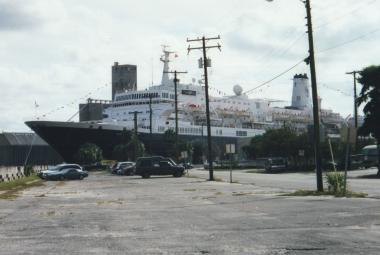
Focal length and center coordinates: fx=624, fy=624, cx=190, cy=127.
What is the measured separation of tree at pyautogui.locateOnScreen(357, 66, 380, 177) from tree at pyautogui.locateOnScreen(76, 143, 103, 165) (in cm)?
4743

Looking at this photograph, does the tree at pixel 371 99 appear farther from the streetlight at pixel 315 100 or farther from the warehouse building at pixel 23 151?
the warehouse building at pixel 23 151

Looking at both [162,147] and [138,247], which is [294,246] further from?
[162,147]

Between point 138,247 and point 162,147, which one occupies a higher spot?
point 162,147

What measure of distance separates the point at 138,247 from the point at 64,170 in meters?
44.3

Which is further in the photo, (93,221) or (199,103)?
(199,103)

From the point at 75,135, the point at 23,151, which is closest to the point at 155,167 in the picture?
the point at 75,135

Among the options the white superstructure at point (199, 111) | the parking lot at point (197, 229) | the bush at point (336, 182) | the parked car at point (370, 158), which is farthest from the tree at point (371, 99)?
the white superstructure at point (199, 111)

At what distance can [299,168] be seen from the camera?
66688 millimetres

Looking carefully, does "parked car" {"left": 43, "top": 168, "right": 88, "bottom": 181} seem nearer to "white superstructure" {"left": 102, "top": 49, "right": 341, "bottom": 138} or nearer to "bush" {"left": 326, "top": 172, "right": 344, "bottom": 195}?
"bush" {"left": 326, "top": 172, "right": 344, "bottom": 195}

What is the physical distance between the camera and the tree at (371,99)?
4678 centimetres

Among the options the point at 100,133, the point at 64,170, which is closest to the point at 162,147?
the point at 100,133

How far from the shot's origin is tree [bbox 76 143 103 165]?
86.8 metres

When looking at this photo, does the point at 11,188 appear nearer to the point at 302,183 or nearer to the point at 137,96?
the point at 302,183

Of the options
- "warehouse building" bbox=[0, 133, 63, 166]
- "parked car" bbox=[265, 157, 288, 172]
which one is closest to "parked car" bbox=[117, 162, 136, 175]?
"parked car" bbox=[265, 157, 288, 172]
